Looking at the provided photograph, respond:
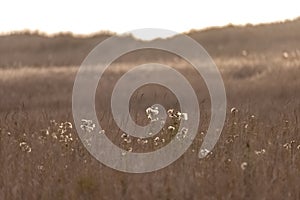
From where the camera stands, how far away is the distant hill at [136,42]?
22.2 metres

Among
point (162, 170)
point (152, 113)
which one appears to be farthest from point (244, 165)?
point (152, 113)

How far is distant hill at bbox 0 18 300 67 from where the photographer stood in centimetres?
2216

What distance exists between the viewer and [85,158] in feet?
18.7

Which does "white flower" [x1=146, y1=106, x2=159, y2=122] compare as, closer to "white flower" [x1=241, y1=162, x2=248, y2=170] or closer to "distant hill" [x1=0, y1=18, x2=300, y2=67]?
"white flower" [x1=241, y1=162, x2=248, y2=170]

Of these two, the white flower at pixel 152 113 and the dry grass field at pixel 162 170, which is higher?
the white flower at pixel 152 113

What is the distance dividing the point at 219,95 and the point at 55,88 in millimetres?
4060

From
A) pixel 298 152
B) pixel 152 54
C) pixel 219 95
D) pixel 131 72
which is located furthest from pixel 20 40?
pixel 298 152

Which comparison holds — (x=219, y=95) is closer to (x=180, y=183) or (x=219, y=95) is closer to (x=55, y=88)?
(x=55, y=88)

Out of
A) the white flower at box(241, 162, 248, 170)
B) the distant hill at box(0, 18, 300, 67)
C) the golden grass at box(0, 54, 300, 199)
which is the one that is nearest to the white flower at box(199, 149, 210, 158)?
the golden grass at box(0, 54, 300, 199)

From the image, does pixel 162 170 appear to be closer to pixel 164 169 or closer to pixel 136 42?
pixel 164 169

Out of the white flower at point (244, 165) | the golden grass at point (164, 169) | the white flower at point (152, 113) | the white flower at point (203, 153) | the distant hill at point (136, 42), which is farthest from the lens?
the distant hill at point (136, 42)

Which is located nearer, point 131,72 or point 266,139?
point 266,139

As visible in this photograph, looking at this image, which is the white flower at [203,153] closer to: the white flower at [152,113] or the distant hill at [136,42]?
the white flower at [152,113]

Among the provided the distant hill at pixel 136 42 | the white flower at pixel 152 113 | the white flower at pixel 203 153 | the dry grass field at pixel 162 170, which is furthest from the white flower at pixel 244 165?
the distant hill at pixel 136 42
